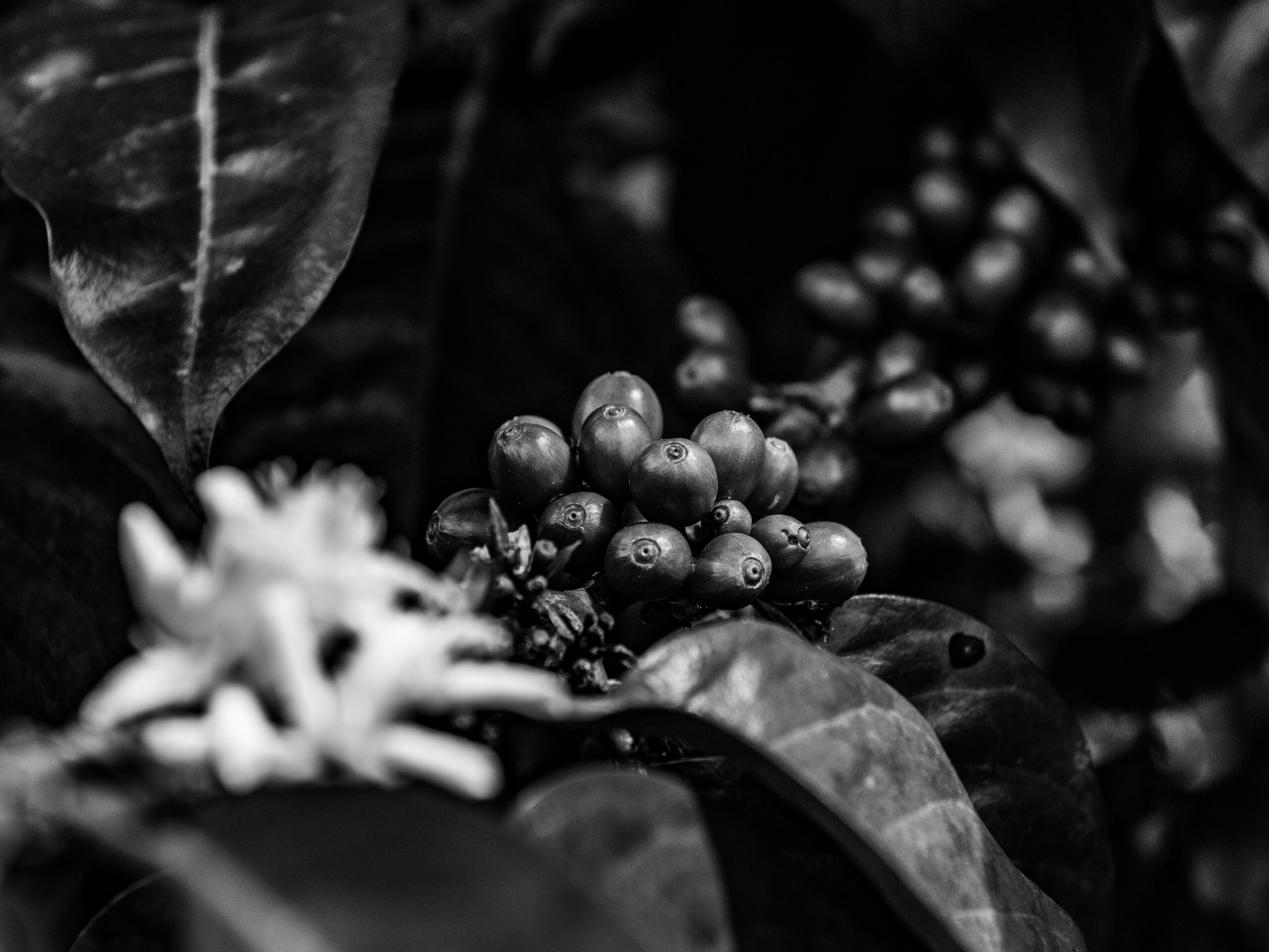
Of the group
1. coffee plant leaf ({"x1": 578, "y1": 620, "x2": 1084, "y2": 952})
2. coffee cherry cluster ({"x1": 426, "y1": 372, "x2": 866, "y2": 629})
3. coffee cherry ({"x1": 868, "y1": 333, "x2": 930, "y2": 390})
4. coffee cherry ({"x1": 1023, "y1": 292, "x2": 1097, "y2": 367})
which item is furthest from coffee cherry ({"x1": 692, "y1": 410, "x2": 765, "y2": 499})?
coffee cherry ({"x1": 1023, "y1": 292, "x2": 1097, "y2": 367})

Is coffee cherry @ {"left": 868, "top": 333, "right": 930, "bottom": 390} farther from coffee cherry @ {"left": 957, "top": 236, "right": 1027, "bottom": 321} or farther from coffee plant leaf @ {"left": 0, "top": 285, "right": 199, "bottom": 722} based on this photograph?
coffee plant leaf @ {"left": 0, "top": 285, "right": 199, "bottom": 722}

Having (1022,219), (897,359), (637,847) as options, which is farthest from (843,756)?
(1022,219)

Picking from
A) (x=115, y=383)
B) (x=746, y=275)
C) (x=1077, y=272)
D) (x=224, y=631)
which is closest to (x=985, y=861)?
(x=224, y=631)

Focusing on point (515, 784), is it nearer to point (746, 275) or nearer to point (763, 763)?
point (763, 763)

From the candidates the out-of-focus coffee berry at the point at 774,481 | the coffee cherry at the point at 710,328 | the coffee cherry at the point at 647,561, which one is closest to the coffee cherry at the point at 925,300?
the coffee cherry at the point at 710,328

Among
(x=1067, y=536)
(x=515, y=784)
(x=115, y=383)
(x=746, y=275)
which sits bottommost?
(x=1067, y=536)

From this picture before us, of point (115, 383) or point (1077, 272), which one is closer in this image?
point (115, 383)

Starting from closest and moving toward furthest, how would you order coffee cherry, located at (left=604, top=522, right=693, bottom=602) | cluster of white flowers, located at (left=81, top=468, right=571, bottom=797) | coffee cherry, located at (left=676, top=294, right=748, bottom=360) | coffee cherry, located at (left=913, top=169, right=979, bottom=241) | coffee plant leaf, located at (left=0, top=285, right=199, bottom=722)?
1. cluster of white flowers, located at (left=81, top=468, right=571, bottom=797)
2. coffee cherry, located at (left=604, top=522, right=693, bottom=602)
3. coffee plant leaf, located at (left=0, top=285, right=199, bottom=722)
4. coffee cherry, located at (left=676, top=294, right=748, bottom=360)
5. coffee cherry, located at (left=913, top=169, right=979, bottom=241)

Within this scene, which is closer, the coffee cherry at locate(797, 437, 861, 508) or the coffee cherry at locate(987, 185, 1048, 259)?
the coffee cherry at locate(797, 437, 861, 508)
